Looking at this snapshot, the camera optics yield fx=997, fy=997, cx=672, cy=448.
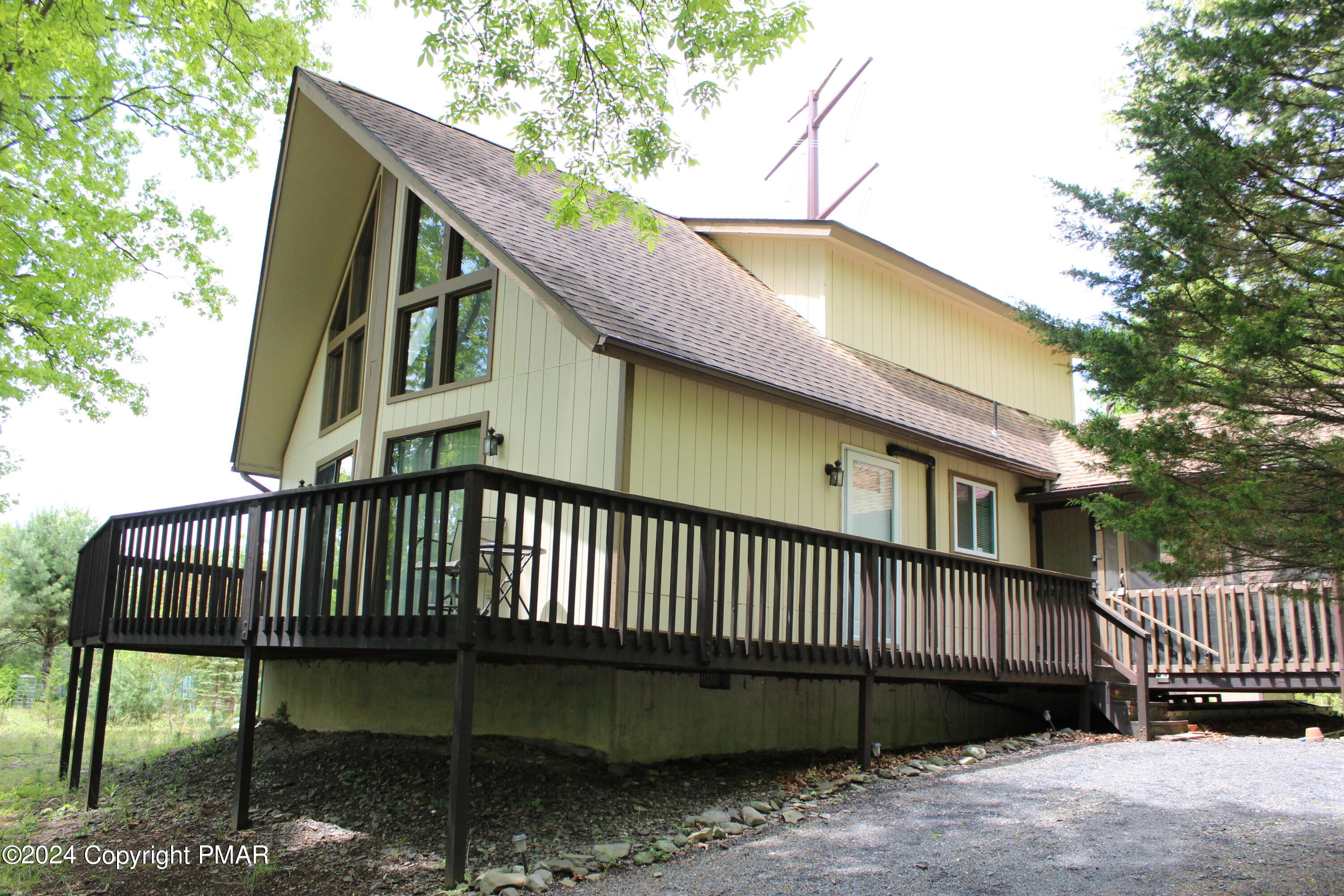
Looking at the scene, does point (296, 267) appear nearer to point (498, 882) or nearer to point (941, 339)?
point (941, 339)

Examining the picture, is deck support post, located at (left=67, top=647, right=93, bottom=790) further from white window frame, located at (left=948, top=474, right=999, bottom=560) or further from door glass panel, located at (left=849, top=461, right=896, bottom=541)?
white window frame, located at (left=948, top=474, right=999, bottom=560)

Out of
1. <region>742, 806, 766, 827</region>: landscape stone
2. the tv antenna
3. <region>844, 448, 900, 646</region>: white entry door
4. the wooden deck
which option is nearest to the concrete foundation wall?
the wooden deck

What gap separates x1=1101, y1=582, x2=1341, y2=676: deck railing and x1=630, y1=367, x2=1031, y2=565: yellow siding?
2.63 meters

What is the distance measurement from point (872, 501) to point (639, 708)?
414 centimetres

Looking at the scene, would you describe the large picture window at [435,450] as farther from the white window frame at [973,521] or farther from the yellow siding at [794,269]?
the white window frame at [973,521]

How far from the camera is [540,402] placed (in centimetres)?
945

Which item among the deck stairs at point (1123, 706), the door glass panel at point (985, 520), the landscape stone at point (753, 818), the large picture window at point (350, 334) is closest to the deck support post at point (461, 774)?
the landscape stone at point (753, 818)

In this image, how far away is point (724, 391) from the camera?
9617 mm

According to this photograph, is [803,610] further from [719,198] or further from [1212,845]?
[719,198]

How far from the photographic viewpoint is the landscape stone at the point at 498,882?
5.69 metres

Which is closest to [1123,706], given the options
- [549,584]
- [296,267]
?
[549,584]

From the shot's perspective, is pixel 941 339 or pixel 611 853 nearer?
pixel 611 853

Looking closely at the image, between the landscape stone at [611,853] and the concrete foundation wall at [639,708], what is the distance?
1.86 meters

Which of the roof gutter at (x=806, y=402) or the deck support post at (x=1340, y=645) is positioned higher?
the roof gutter at (x=806, y=402)
